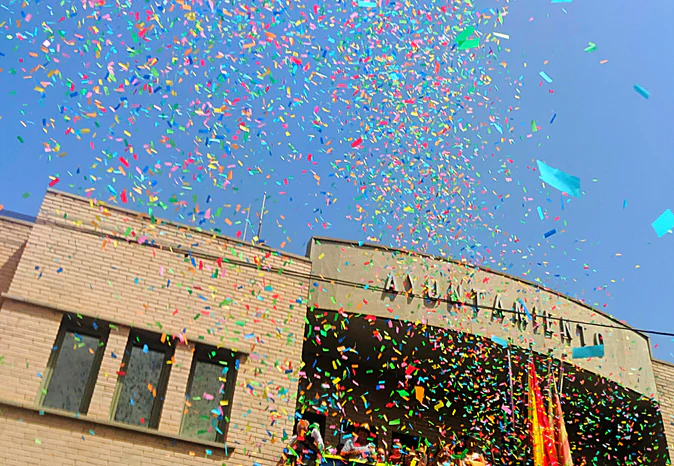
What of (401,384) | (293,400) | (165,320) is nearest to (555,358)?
(401,384)

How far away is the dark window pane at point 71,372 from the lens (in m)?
9.71

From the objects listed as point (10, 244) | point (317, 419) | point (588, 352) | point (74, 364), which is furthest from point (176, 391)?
point (588, 352)

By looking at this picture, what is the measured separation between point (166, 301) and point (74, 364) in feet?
5.25

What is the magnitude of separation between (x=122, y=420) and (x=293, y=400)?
253 cm

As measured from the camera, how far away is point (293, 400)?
35.1 feet

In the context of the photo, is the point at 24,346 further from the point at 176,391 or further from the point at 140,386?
→ the point at 176,391

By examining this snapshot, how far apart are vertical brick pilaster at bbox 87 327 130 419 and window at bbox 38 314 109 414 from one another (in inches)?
4.7

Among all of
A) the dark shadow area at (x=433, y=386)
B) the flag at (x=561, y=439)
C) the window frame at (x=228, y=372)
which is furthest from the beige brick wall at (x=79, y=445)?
the flag at (x=561, y=439)

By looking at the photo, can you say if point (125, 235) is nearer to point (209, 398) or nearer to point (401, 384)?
point (209, 398)

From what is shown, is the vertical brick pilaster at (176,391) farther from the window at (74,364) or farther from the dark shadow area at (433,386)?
the dark shadow area at (433,386)

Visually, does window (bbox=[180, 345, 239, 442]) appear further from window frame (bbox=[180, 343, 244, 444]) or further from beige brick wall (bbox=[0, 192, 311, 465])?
beige brick wall (bbox=[0, 192, 311, 465])

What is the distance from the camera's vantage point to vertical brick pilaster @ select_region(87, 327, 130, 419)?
→ 973cm

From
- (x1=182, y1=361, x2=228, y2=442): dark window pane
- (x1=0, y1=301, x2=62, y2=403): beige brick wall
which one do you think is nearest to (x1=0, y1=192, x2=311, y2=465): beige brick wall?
Answer: (x1=0, y1=301, x2=62, y2=403): beige brick wall

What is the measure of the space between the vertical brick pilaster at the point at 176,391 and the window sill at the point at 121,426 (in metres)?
0.14
